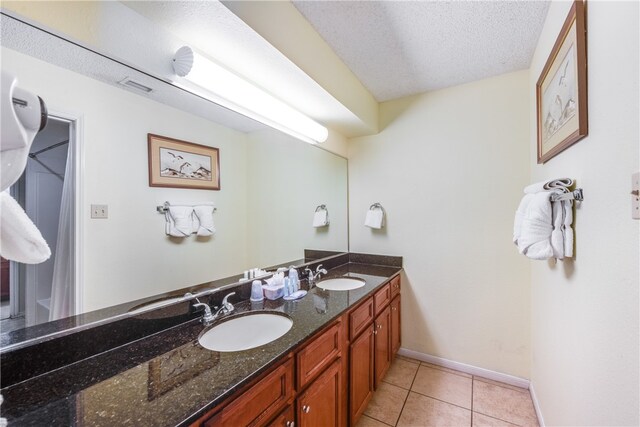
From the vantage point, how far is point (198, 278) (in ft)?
4.23

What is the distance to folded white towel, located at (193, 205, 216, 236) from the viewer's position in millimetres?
1294

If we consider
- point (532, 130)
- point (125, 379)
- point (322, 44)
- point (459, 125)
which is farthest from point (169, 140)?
point (532, 130)

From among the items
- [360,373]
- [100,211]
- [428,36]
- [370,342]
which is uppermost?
[428,36]

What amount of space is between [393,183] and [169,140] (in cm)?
181

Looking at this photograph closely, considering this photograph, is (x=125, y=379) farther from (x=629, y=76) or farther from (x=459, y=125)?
(x=459, y=125)

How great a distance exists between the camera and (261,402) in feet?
2.84

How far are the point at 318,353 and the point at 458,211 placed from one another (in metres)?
1.61

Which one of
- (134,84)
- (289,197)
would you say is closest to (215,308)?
(289,197)

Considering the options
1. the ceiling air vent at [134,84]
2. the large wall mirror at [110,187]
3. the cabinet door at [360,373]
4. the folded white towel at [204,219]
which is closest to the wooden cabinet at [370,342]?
the cabinet door at [360,373]

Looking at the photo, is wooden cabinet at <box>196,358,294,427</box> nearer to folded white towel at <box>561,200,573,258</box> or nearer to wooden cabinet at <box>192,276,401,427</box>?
wooden cabinet at <box>192,276,401,427</box>

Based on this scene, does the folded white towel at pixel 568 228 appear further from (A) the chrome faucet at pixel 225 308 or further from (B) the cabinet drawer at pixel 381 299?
(A) the chrome faucet at pixel 225 308

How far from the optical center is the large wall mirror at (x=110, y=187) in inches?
31.6

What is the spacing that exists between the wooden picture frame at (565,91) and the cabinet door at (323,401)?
1.43m

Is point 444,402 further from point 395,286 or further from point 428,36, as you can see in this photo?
point 428,36
